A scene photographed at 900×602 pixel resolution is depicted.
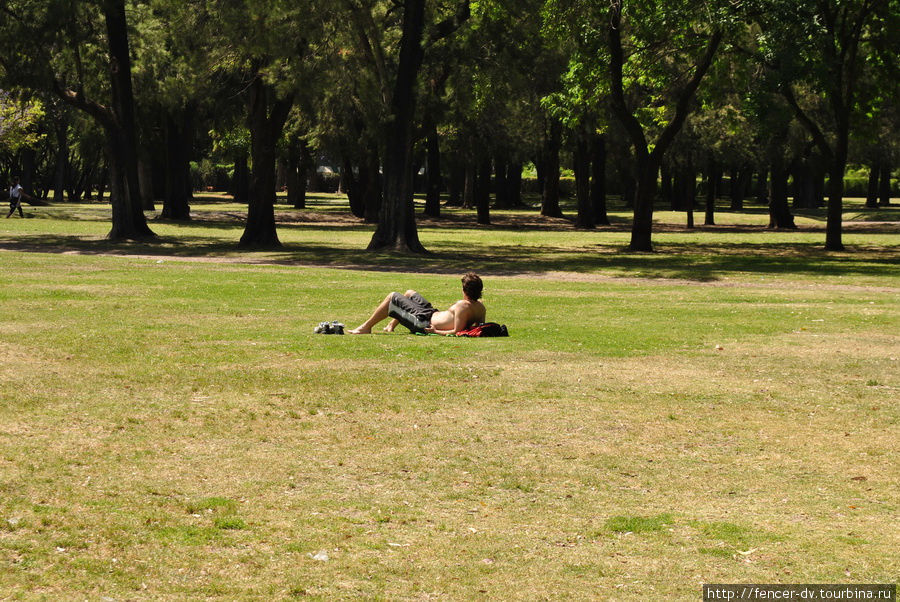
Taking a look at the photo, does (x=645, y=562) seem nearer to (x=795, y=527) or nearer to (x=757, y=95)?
(x=795, y=527)

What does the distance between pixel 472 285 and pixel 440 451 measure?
5.65 meters

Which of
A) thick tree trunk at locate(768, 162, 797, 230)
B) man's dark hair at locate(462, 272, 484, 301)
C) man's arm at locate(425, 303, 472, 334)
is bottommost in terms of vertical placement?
man's arm at locate(425, 303, 472, 334)

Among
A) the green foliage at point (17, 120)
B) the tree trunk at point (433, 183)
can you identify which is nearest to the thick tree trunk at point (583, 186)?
the tree trunk at point (433, 183)

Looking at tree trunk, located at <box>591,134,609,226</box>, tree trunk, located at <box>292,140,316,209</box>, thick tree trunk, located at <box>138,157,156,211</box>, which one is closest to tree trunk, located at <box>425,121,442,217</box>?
tree trunk, located at <box>292,140,316,209</box>

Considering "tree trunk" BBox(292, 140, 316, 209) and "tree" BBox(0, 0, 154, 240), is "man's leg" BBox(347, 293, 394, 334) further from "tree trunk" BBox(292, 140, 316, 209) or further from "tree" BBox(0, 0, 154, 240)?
"tree trunk" BBox(292, 140, 316, 209)

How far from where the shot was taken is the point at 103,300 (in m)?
19.0

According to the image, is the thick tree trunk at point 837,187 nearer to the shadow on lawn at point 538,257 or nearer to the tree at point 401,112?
the shadow on lawn at point 538,257

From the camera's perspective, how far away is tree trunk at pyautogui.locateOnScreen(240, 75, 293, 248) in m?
36.4

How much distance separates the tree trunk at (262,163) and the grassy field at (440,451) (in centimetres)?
1765

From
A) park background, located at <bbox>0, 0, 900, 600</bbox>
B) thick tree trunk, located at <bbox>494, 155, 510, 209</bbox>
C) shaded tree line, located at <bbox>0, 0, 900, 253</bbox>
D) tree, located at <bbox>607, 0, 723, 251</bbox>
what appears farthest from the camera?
thick tree trunk, located at <bbox>494, 155, 510, 209</bbox>

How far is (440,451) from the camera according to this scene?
8.77 m

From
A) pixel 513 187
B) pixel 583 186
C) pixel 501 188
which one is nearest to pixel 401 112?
pixel 583 186

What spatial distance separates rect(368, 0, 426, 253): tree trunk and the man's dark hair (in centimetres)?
2023

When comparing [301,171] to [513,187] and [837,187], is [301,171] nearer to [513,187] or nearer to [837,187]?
[513,187]
